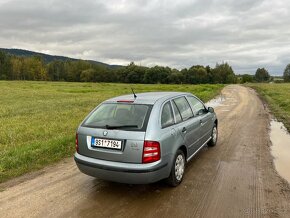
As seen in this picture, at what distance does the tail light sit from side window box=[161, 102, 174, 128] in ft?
1.47

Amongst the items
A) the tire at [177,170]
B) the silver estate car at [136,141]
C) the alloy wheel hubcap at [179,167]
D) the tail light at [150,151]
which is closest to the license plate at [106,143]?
the silver estate car at [136,141]

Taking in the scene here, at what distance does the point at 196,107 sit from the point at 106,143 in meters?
2.59

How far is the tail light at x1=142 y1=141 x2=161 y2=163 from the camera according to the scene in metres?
3.93

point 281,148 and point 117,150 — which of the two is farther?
point 281,148

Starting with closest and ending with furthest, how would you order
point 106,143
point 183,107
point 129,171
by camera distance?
point 129,171
point 106,143
point 183,107

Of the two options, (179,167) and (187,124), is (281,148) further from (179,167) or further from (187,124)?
(179,167)

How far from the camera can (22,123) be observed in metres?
11.1

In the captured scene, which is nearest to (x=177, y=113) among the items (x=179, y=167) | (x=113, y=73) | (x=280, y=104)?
(x=179, y=167)

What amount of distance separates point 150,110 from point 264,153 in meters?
3.76

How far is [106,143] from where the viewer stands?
4180 mm

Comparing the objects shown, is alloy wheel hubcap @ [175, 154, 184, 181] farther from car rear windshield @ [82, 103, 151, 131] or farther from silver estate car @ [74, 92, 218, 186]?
car rear windshield @ [82, 103, 151, 131]

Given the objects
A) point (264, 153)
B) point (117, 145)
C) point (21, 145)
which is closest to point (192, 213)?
point (117, 145)

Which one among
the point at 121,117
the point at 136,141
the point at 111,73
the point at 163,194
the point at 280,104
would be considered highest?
the point at 111,73

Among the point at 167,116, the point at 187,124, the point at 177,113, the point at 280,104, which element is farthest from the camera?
the point at 280,104
